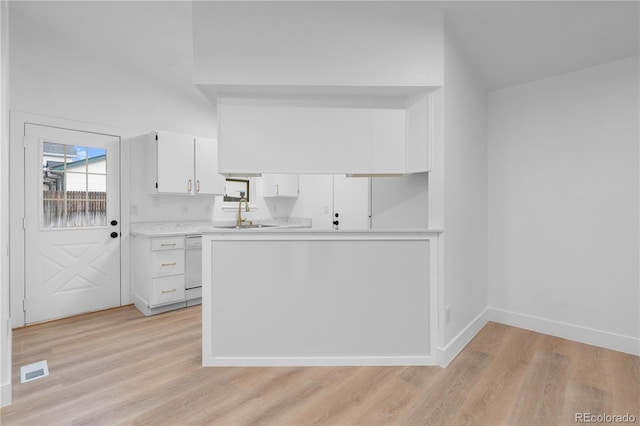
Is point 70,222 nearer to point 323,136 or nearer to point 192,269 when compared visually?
point 192,269

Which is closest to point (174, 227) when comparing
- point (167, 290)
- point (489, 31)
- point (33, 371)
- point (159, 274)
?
point (159, 274)

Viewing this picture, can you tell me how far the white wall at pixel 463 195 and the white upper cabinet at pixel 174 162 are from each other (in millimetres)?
3085

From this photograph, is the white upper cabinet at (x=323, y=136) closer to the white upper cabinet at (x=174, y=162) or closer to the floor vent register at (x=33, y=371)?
the white upper cabinet at (x=174, y=162)

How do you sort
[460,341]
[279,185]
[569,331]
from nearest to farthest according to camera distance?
[460,341]
[569,331]
[279,185]

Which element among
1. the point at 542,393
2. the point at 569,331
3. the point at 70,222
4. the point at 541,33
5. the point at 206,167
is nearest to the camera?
the point at 542,393

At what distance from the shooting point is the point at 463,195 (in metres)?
2.58

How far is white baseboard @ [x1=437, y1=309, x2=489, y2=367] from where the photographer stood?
2189mm

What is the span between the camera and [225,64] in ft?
6.87

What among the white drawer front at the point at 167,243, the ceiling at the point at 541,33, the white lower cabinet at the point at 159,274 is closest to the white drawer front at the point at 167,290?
the white lower cabinet at the point at 159,274

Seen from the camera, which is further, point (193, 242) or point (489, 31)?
point (193, 242)

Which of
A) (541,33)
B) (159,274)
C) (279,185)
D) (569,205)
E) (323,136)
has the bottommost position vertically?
(159,274)

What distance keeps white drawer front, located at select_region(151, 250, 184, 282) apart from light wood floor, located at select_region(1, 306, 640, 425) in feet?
2.98

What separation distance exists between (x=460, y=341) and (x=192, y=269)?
3.00m

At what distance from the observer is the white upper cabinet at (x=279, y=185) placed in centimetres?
507
